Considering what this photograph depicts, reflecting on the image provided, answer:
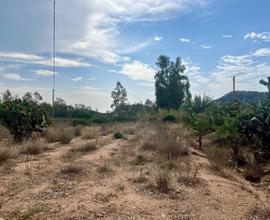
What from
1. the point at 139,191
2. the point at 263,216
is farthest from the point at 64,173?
the point at 263,216

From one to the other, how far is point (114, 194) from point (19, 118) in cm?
1051

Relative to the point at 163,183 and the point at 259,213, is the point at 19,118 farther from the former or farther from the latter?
the point at 259,213

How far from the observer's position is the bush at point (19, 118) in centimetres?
1661

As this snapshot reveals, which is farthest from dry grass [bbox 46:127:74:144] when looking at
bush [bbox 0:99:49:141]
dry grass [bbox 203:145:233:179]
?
dry grass [bbox 203:145:233:179]

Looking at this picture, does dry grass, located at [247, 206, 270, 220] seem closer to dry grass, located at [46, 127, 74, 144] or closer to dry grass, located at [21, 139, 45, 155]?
dry grass, located at [21, 139, 45, 155]

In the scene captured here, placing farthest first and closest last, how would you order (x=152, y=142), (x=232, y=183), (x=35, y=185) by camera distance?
(x=152, y=142), (x=232, y=183), (x=35, y=185)

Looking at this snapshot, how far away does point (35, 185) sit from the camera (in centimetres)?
811

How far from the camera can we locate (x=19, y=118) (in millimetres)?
16672

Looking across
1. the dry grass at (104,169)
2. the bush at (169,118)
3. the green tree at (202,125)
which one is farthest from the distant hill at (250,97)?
the dry grass at (104,169)

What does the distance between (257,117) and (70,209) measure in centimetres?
803

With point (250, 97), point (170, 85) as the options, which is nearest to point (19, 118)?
point (250, 97)

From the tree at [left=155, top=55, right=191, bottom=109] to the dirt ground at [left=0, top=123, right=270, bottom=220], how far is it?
115 feet

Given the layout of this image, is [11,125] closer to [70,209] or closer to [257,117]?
[257,117]

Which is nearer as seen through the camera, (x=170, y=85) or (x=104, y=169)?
(x=104, y=169)
